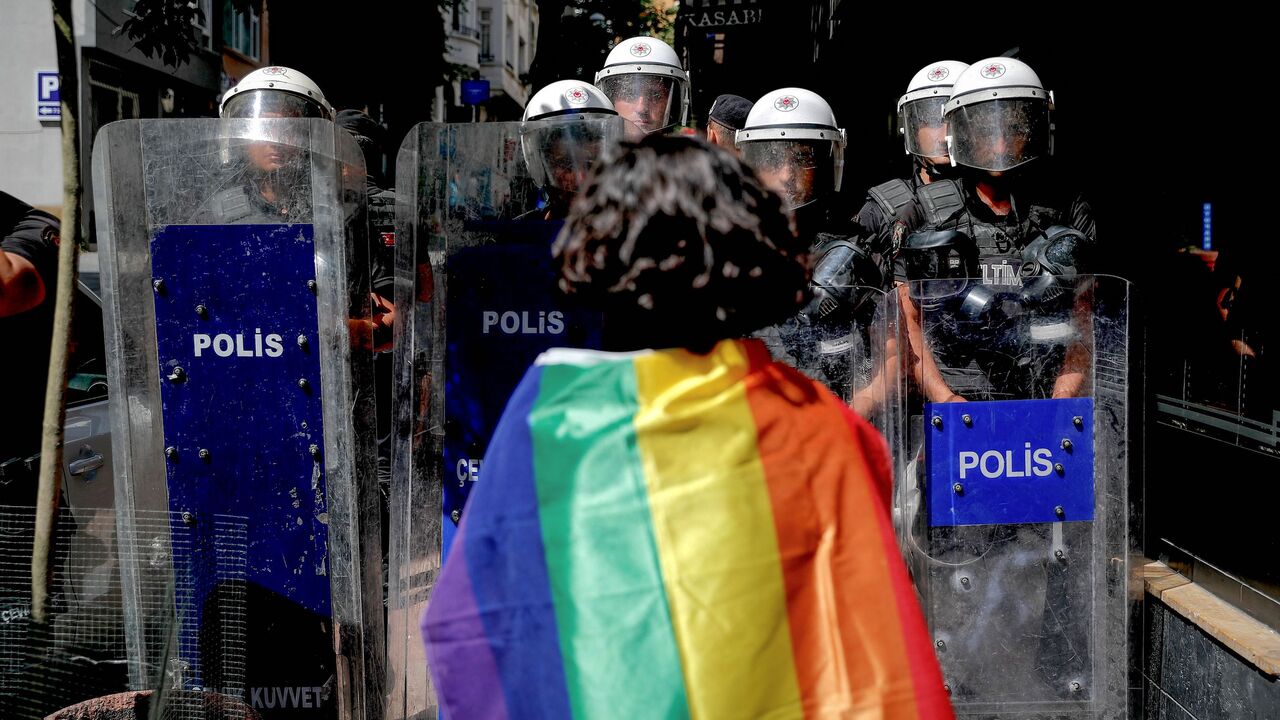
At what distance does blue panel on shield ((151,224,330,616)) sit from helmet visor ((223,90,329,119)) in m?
1.07

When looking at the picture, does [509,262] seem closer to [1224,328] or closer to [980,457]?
[980,457]

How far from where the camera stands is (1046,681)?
3418mm

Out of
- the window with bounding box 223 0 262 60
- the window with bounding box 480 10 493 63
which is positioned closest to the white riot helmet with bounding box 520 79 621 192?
the window with bounding box 223 0 262 60

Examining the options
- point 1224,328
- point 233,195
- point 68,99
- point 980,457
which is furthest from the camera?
point 1224,328

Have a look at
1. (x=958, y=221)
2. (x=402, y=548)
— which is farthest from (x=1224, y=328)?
(x=402, y=548)

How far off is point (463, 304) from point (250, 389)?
0.65 meters

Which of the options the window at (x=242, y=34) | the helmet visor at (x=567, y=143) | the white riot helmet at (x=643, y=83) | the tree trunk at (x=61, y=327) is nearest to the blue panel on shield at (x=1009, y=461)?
the helmet visor at (x=567, y=143)

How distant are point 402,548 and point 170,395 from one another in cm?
79

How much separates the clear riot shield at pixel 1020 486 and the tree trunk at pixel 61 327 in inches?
89.2

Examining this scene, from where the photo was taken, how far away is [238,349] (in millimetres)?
A: 3064

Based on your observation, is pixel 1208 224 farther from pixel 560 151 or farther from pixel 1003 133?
pixel 560 151

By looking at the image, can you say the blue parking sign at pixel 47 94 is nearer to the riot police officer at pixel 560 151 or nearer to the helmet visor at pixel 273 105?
the helmet visor at pixel 273 105

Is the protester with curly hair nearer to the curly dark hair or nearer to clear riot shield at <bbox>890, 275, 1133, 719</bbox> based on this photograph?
the curly dark hair

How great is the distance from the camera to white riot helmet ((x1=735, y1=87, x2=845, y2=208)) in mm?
4062
